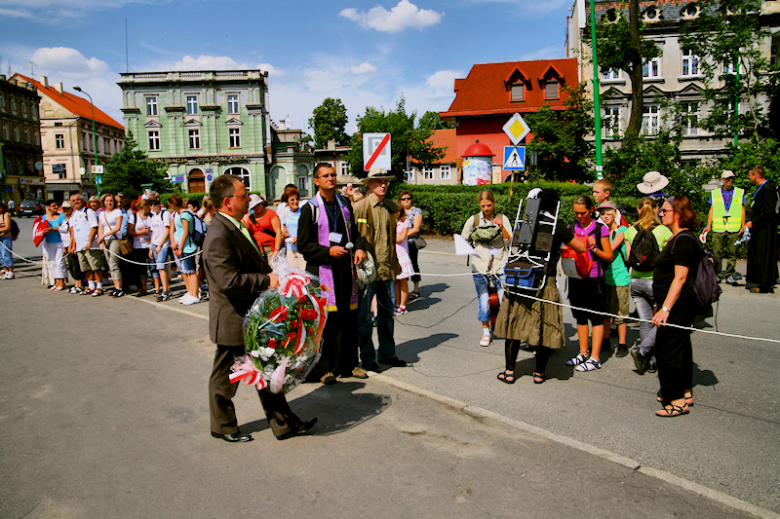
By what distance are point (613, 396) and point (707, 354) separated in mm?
2091

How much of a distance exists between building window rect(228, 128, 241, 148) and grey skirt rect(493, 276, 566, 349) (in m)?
62.9

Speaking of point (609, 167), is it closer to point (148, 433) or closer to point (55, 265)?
point (55, 265)

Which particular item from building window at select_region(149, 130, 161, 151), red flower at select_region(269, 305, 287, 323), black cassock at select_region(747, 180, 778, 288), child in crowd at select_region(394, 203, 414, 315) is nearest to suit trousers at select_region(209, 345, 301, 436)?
red flower at select_region(269, 305, 287, 323)

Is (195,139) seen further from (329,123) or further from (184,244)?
(184,244)

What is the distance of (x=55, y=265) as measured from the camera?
12617mm

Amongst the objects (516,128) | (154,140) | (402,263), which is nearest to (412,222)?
(402,263)

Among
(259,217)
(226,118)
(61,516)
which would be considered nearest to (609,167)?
(259,217)

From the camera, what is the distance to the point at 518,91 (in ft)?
144

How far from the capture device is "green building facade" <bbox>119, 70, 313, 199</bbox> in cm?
6256

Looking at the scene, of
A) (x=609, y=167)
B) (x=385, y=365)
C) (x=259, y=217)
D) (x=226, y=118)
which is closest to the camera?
(x=385, y=365)

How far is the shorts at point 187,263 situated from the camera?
413 inches

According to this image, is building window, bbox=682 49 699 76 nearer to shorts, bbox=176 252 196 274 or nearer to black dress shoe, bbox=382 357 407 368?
shorts, bbox=176 252 196 274

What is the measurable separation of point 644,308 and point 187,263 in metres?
8.11

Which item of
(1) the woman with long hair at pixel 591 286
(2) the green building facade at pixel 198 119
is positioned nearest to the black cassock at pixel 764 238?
(1) the woman with long hair at pixel 591 286
